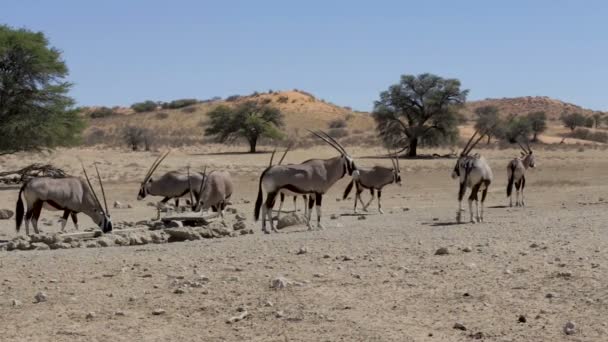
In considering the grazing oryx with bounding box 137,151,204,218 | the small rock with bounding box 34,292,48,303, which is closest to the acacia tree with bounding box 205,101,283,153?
the grazing oryx with bounding box 137,151,204,218

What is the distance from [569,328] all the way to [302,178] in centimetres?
821

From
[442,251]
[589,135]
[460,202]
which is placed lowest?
[442,251]

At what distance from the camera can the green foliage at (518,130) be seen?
5800 cm

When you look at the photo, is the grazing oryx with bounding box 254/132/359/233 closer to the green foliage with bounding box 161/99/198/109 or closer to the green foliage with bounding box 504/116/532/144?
the green foliage with bounding box 504/116/532/144

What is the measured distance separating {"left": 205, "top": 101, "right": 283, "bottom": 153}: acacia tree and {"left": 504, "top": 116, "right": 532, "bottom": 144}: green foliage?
692 inches

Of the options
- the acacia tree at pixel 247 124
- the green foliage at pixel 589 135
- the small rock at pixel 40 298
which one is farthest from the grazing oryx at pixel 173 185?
the green foliage at pixel 589 135

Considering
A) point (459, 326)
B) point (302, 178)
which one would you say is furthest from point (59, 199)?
point (459, 326)

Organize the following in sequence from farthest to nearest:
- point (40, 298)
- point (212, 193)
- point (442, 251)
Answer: point (212, 193)
point (442, 251)
point (40, 298)

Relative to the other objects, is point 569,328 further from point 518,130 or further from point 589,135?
point 589,135

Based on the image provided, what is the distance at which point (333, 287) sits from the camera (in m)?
7.48

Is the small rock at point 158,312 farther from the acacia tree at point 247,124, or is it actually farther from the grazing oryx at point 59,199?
the acacia tree at point 247,124

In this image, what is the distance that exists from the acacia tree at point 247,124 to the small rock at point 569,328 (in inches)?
1554

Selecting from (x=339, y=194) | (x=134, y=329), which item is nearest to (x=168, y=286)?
(x=134, y=329)

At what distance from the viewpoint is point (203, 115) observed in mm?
83250
